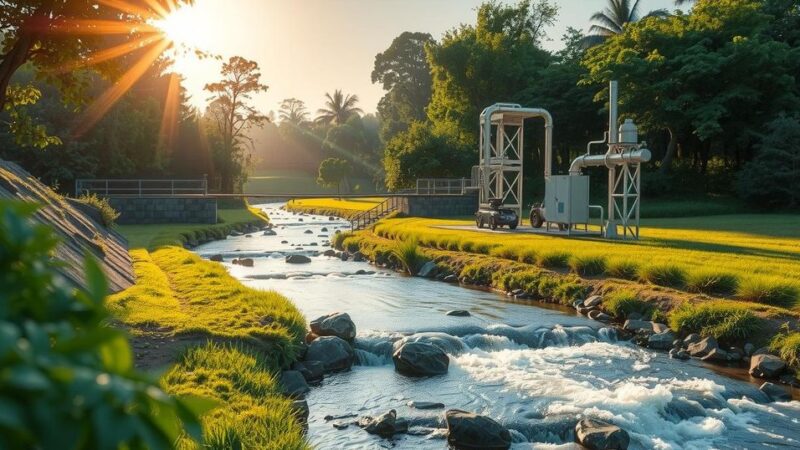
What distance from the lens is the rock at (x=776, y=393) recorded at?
10.8 m

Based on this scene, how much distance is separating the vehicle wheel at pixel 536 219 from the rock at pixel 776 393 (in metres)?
21.2

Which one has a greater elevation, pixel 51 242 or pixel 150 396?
pixel 51 242

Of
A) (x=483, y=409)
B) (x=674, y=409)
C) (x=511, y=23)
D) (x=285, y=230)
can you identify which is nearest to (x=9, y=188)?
(x=483, y=409)

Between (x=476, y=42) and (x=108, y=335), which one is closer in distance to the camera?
(x=108, y=335)

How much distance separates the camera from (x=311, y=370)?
11.6 meters

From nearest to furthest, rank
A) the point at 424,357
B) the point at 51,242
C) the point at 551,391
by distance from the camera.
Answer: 1. the point at 51,242
2. the point at 551,391
3. the point at 424,357

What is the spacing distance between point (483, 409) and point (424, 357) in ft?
7.50

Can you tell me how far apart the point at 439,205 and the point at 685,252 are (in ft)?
82.1

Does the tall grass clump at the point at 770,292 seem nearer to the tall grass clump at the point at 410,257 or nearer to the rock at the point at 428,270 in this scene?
the rock at the point at 428,270

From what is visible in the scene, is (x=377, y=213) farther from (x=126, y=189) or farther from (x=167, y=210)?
(x=126, y=189)

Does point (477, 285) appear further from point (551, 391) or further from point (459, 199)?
point (459, 199)

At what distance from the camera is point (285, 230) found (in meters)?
45.8

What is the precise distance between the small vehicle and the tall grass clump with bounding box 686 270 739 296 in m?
15.9

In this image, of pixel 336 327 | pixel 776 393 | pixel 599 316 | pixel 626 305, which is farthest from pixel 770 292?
pixel 336 327
